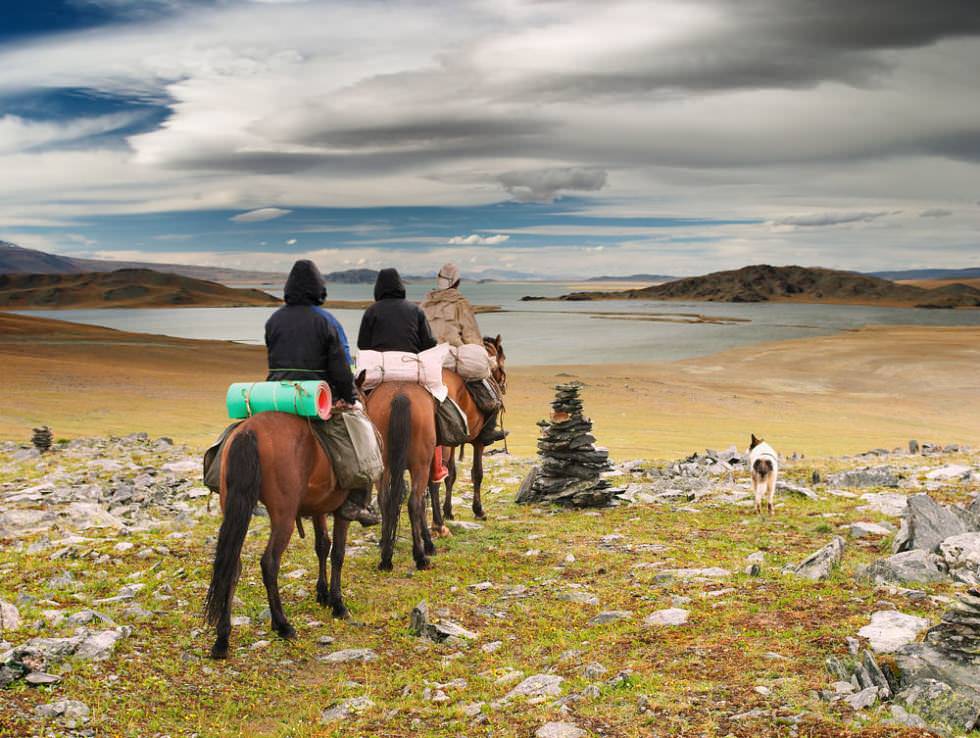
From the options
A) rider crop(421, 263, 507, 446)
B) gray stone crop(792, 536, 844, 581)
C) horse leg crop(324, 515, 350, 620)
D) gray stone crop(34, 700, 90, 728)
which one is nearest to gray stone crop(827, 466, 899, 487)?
gray stone crop(792, 536, 844, 581)

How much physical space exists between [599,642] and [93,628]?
198 inches

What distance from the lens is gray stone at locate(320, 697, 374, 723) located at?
6.15 metres

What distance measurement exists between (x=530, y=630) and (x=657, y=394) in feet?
124

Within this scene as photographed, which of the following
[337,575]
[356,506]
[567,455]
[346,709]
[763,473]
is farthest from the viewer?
[567,455]

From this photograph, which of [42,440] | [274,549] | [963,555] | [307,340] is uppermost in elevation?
[307,340]

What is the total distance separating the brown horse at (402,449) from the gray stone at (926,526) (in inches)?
251

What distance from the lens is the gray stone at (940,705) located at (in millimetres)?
5023

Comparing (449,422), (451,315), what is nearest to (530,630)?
(449,422)

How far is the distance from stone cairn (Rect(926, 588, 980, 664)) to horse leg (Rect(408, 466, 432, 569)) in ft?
20.7

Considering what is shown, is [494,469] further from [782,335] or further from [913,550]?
[782,335]

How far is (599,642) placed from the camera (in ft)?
24.0

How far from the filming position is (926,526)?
31.1 feet

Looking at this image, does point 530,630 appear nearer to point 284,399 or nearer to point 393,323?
point 284,399

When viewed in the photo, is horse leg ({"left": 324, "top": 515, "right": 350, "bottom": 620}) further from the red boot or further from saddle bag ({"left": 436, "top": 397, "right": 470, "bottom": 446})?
the red boot
